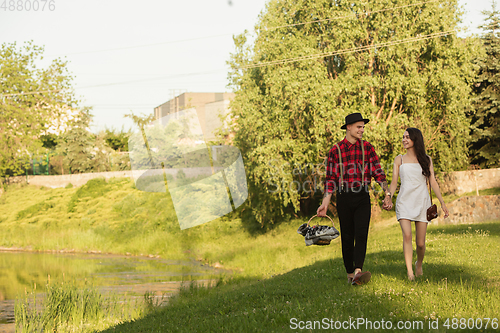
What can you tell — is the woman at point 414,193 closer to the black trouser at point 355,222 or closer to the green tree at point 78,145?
the black trouser at point 355,222

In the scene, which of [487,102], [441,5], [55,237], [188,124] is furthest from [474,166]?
[55,237]

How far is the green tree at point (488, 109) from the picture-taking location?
26.9 m

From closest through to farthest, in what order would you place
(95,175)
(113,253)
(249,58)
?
1. (249,58)
2. (113,253)
3. (95,175)

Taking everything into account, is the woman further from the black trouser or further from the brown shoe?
the brown shoe

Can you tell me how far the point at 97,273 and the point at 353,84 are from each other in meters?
14.9

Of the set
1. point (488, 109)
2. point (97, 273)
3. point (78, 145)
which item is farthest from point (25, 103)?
point (488, 109)

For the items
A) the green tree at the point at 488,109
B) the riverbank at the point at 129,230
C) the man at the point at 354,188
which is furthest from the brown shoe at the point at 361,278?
the green tree at the point at 488,109

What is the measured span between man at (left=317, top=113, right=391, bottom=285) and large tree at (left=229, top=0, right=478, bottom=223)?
13.4 m

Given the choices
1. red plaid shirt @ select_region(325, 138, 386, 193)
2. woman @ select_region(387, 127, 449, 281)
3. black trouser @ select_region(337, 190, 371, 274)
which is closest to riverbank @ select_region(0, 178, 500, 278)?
woman @ select_region(387, 127, 449, 281)

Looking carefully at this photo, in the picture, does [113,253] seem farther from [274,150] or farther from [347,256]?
[347,256]

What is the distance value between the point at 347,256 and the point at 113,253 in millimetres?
25317

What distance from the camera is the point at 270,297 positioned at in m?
6.83

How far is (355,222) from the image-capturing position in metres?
6.19

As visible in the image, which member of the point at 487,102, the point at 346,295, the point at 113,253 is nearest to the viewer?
the point at 346,295
